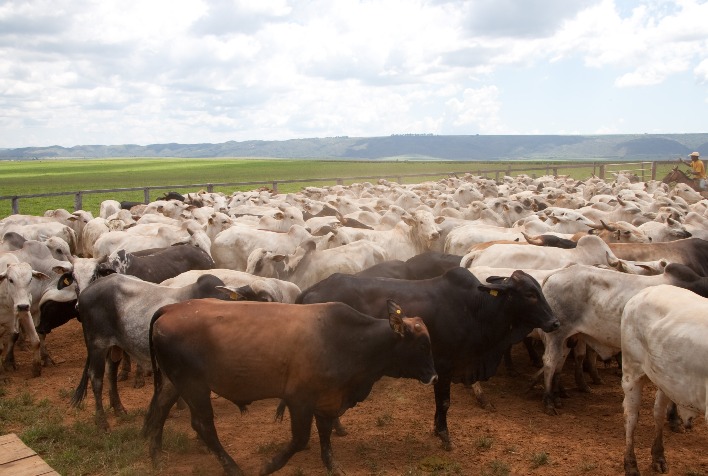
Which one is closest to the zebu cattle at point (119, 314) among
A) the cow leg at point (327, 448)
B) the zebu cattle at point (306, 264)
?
the cow leg at point (327, 448)

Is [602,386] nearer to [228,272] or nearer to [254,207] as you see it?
[228,272]

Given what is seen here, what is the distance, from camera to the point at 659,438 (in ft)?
20.6

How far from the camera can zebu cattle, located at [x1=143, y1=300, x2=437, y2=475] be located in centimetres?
575

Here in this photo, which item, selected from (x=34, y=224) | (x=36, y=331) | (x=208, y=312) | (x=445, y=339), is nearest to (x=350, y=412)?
(x=445, y=339)

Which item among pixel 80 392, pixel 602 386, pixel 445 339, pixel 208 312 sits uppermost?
pixel 208 312

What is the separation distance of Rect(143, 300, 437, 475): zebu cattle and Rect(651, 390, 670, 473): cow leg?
2.12 metres

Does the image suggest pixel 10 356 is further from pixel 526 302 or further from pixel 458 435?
pixel 526 302

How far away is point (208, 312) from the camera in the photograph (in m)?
5.90

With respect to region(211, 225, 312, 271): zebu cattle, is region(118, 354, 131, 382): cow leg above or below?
below

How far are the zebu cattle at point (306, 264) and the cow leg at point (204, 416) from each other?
184 inches

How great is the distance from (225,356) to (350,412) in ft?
8.83

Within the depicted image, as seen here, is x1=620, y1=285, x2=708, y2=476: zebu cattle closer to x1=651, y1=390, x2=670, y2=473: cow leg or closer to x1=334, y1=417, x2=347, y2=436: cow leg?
x1=651, y1=390, x2=670, y2=473: cow leg

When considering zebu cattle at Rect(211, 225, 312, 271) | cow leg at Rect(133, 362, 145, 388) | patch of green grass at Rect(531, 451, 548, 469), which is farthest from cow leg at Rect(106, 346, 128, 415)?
zebu cattle at Rect(211, 225, 312, 271)

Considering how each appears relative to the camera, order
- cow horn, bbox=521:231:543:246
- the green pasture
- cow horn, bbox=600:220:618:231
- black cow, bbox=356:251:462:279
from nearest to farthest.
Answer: black cow, bbox=356:251:462:279 → cow horn, bbox=521:231:543:246 → cow horn, bbox=600:220:618:231 → the green pasture
